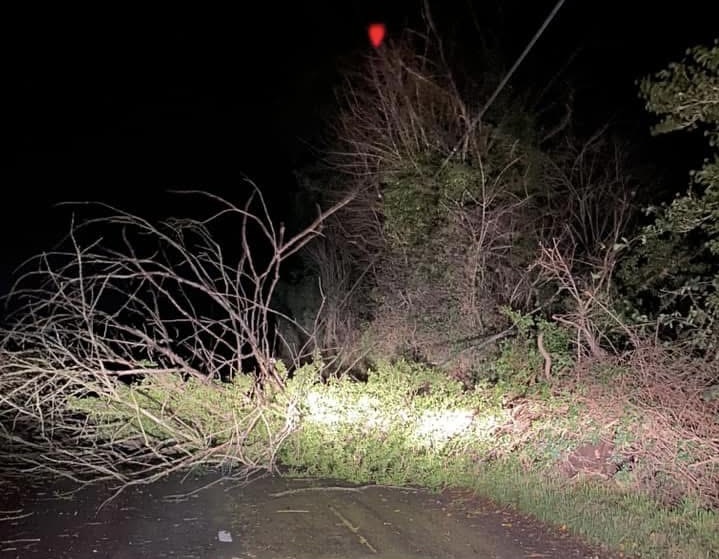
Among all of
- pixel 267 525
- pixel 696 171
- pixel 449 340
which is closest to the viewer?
pixel 267 525

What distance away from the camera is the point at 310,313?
65.2 feet

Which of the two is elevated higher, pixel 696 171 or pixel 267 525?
pixel 696 171

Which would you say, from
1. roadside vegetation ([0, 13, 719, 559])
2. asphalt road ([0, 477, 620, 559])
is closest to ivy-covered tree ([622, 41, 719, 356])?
roadside vegetation ([0, 13, 719, 559])

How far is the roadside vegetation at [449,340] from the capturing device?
26.6ft

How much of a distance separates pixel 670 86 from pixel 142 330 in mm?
7388

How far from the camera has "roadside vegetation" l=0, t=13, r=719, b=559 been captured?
8.09 meters

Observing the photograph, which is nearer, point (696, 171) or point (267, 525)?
point (267, 525)

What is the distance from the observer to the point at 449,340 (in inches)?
498

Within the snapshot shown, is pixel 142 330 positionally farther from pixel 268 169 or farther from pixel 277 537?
pixel 268 169

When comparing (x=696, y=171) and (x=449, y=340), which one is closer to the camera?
(x=696, y=171)

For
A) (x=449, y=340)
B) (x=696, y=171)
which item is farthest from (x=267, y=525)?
(x=449, y=340)

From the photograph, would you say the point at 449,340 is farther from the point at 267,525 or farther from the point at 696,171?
the point at 267,525

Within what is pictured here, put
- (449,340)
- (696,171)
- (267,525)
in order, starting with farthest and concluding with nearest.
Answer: (449,340) < (696,171) < (267,525)

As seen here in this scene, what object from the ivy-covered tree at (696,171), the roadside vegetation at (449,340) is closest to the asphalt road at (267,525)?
the roadside vegetation at (449,340)
